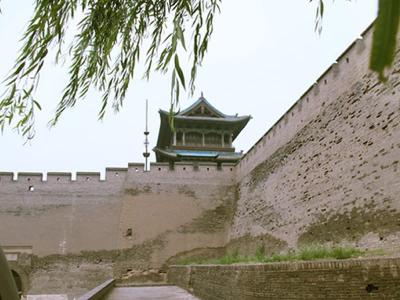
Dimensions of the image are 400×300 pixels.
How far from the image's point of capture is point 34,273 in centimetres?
1659

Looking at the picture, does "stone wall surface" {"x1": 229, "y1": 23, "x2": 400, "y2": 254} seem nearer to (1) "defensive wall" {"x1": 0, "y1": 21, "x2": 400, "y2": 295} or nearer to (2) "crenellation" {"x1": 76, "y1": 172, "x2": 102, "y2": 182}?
(1) "defensive wall" {"x1": 0, "y1": 21, "x2": 400, "y2": 295}

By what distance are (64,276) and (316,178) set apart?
11131 millimetres

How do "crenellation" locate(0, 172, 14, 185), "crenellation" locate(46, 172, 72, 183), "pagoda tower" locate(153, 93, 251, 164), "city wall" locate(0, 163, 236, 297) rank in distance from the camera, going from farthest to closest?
"pagoda tower" locate(153, 93, 251, 164) → "crenellation" locate(46, 172, 72, 183) → "crenellation" locate(0, 172, 14, 185) → "city wall" locate(0, 163, 236, 297)

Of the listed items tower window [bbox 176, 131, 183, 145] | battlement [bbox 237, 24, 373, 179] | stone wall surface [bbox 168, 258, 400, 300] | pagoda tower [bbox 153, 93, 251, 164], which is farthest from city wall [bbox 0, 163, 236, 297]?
stone wall surface [bbox 168, 258, 400, 300]

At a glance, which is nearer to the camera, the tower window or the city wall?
the city wall

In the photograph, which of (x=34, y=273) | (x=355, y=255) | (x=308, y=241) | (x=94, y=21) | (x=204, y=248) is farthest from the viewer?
(x=204, y=248)

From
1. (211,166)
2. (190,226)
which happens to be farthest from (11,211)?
(211,166)

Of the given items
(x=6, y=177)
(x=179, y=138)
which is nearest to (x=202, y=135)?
(x=179, y=138)

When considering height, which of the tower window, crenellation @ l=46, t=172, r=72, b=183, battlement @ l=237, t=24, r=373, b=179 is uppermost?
the tower window

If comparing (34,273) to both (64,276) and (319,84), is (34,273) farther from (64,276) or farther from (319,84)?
(319,84)

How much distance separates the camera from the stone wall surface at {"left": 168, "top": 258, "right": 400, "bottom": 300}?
3.61 m

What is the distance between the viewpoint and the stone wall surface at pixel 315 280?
11.9 feet

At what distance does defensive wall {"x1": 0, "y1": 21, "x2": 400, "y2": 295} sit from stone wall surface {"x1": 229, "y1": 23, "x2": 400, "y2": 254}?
0.18ft

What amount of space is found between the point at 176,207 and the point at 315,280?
45.2 ft
